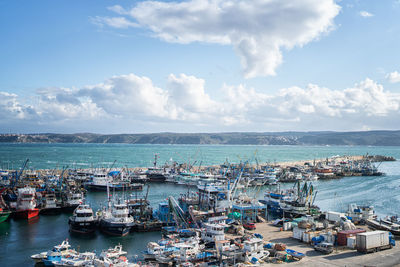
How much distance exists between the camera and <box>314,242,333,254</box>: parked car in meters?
24.7

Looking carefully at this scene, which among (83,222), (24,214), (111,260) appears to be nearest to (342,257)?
(111,260)

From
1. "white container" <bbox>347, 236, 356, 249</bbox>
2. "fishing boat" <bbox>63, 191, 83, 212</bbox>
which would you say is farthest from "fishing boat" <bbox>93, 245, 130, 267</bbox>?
"fishing boat" <bbox>63, 191, 83, 212</bbox>

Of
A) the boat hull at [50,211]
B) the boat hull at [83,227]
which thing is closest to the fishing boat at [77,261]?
the boat hull at [83,227]

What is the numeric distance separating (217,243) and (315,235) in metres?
8.69

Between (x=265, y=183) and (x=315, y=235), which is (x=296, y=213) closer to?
(x=315, y=235)

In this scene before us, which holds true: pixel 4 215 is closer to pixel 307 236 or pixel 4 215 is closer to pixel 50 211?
pixel 50 211

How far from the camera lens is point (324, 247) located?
24.9 metres

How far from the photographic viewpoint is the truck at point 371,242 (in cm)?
2473

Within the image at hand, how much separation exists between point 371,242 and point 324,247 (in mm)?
3530

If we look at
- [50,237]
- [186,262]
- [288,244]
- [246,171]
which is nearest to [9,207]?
[50,237]

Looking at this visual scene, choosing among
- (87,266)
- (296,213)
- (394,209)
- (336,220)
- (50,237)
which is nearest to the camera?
(87,266)

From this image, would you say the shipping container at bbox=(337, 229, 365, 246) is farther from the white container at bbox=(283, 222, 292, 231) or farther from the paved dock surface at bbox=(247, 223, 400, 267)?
the white container at bbox=(283, 222, 292, 231)

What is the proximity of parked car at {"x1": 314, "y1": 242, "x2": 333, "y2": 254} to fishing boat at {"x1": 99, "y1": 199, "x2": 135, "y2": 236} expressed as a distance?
16.9 m

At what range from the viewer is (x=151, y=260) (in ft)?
79.4
